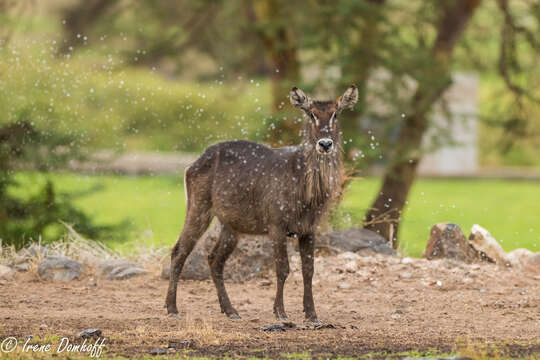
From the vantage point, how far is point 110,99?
81.7 ft

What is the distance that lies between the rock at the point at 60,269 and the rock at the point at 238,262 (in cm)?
111

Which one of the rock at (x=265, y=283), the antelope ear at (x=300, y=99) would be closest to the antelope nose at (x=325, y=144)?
the antelope ear at (x=300, y=99)


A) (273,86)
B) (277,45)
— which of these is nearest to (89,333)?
(277,45)

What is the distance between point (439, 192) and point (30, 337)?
29.1 meters

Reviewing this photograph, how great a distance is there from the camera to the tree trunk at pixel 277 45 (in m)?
16.2

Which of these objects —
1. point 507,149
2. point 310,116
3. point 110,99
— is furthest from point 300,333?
point 110,99

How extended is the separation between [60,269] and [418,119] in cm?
730

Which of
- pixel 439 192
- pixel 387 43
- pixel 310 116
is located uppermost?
pixel 387 43

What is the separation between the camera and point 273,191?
917 centimetres

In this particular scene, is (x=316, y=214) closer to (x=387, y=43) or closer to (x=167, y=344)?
(x=167, y=344)

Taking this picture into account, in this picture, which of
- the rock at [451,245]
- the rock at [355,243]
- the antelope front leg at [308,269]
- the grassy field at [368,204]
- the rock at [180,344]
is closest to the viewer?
the rock at [180,344]

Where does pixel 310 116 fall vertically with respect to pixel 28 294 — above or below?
above

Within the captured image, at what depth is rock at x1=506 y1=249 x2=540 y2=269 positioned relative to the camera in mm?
12086

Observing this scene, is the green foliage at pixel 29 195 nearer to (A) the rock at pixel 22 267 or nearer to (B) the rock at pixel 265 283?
(A) the rock at pixel 22 267
